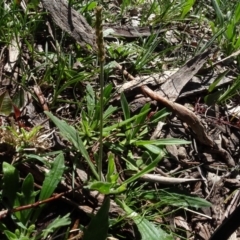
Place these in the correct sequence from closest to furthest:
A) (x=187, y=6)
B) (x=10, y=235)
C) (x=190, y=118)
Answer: (x=10, y=235) < (x=190, y=118) < (x=187, y=6)

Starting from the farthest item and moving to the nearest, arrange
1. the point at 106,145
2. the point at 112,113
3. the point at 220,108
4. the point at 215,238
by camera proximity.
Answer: the point at 220,108, the point at 112,113, the point at 106,145, the point at 215,238

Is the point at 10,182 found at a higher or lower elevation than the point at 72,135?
lower

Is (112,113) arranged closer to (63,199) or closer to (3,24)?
(63,199)

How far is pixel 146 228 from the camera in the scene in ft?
6.90

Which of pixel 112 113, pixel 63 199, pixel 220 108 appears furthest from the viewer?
pixel 220 108

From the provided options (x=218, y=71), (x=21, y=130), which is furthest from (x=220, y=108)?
(x=21, y=130)

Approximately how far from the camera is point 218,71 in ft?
9.28

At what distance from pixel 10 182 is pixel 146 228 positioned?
1.87 feet

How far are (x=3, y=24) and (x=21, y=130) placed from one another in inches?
24.4

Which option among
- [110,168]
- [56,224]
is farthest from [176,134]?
[56,224]

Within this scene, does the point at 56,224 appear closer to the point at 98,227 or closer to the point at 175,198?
the point at 98,227

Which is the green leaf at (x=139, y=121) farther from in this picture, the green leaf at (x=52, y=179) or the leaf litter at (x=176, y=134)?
the green leaf at (x=52, y=179)

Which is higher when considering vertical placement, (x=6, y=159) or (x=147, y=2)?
(x=147, y=2)

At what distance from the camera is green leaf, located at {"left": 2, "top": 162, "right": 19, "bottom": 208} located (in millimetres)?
2053
